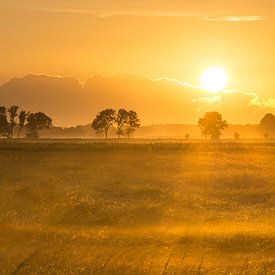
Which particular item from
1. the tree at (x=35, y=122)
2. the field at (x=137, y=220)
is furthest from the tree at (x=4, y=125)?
the field at (x=137, y=220)

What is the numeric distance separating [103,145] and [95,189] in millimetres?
39700

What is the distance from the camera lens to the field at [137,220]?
18703 mm

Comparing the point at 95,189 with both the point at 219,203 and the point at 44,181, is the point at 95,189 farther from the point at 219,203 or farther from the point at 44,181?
the point at 219,203

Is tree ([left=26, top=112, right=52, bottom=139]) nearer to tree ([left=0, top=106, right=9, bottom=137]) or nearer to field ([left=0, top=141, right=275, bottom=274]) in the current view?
tree ([left=0, top=106, right=9, bottom=137])

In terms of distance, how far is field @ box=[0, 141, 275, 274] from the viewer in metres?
18.7

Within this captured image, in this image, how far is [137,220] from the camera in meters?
27.0

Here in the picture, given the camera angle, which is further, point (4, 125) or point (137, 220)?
point (4, 125)

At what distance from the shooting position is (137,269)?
1778 cm

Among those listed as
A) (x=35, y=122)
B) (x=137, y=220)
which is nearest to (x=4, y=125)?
(x=35, y=122)

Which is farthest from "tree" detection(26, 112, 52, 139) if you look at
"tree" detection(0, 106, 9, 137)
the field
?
the field

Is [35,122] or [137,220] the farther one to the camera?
[35,122]

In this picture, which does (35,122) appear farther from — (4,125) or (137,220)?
(137,220)

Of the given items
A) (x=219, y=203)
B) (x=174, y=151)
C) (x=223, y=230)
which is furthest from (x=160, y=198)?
(x=174, y=151)

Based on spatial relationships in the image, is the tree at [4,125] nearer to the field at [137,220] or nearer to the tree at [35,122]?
the tree at [35,122]
